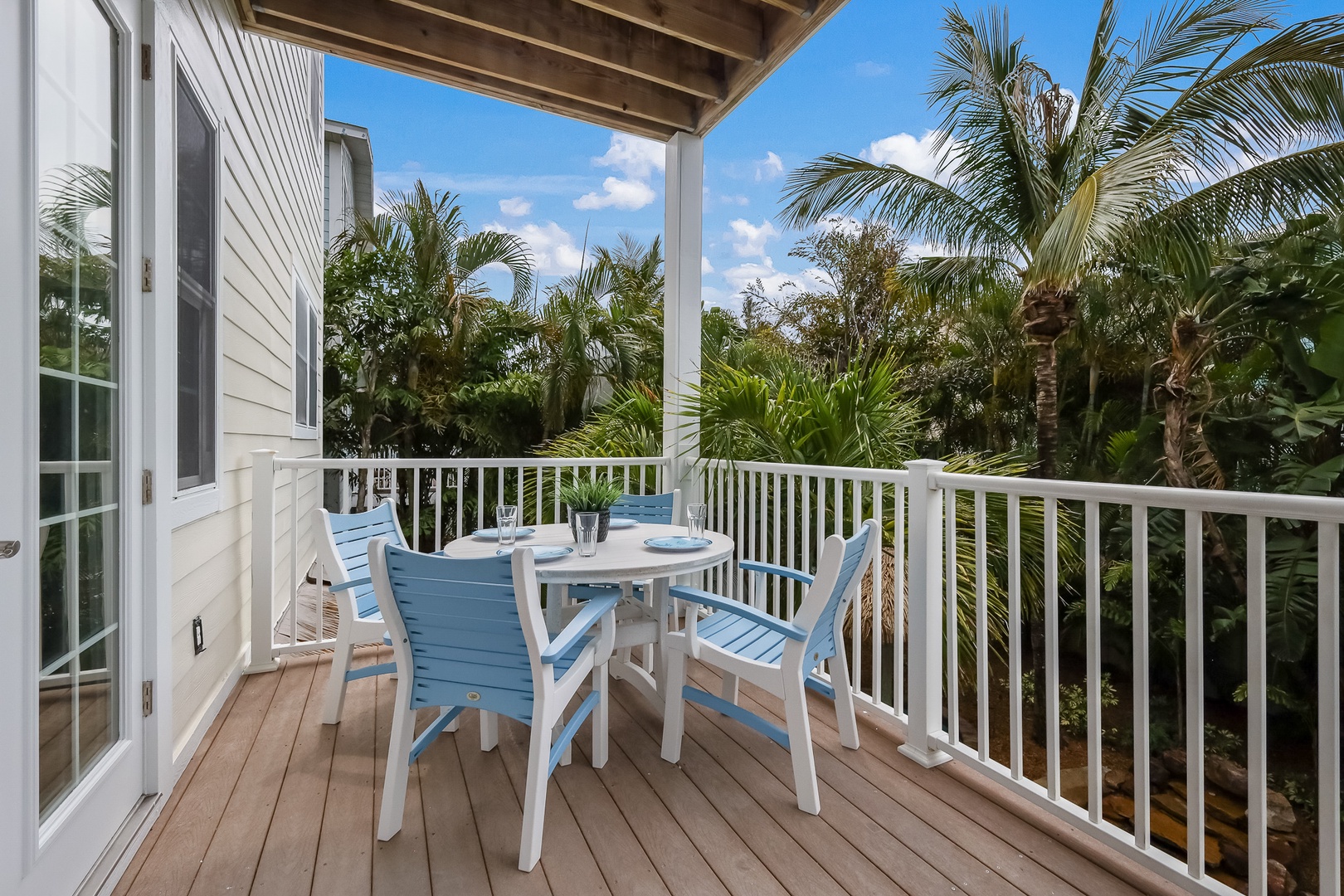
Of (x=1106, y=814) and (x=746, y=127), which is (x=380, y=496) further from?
(x=746, y=127)

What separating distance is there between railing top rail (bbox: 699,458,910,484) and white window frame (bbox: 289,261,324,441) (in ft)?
10.5

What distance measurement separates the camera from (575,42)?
128 inches

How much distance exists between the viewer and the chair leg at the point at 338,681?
2590mm

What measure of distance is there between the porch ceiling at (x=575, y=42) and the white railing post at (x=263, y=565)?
6.39 feet

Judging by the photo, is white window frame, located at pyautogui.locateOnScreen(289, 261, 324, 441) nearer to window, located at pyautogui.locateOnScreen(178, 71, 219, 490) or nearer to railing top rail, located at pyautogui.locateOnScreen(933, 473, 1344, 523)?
window, located at pyautogui.locateOnScreen(178, 71, 219, 490)

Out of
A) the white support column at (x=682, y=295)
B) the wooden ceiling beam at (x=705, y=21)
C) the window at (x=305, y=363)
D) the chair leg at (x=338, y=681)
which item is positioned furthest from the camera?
the window at (x=305, y=363)

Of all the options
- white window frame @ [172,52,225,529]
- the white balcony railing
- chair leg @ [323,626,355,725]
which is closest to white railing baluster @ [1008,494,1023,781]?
the white balcony railing

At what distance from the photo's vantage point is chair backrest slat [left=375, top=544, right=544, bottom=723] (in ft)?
5.70

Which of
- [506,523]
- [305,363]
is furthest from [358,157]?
[506,523]

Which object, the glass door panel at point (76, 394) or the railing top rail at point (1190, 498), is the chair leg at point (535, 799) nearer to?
the glass door panel at point (76, 394)

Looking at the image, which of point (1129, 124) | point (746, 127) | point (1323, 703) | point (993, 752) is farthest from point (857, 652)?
point (746, 127)

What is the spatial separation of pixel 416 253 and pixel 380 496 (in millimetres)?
3400

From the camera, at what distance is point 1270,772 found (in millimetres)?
5867

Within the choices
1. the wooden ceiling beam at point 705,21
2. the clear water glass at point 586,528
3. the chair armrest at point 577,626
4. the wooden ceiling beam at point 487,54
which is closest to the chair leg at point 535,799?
the chair armrest at point 577,626
